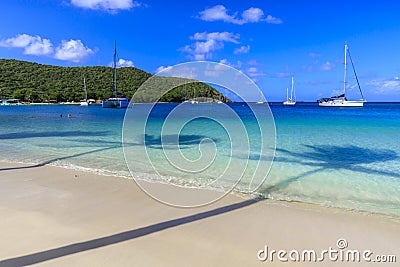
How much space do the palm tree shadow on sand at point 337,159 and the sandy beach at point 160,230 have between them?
6.65 feet

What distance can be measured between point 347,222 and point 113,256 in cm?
385

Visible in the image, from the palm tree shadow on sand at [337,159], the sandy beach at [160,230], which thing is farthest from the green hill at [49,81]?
the sandy beach at [160,230]

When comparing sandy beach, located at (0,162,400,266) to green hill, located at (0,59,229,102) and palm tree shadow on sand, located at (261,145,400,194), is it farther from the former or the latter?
green hill, located at (0,59,229,102)

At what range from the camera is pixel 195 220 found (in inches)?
173

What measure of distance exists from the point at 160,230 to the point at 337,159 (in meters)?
8.98

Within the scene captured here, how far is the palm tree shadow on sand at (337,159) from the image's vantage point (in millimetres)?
8328

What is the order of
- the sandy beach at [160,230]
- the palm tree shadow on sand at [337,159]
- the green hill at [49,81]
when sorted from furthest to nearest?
the green hill at [49,81]
the palm tree shadow on sand at [337,159]
the sandy beach at [160,230]

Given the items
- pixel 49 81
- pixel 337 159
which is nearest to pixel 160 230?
pixel 337 159

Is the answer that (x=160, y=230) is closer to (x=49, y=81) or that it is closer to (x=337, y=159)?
(x=337, y=159)

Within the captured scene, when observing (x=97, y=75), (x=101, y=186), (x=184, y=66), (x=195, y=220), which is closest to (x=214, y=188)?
(x=195, y=220)

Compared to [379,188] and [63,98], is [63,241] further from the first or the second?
[63,98]

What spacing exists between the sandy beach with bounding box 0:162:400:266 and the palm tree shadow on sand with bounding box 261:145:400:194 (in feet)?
6.65

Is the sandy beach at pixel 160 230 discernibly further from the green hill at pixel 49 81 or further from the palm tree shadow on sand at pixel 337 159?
the green hill at pixel 49 81

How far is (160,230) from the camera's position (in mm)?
3963
